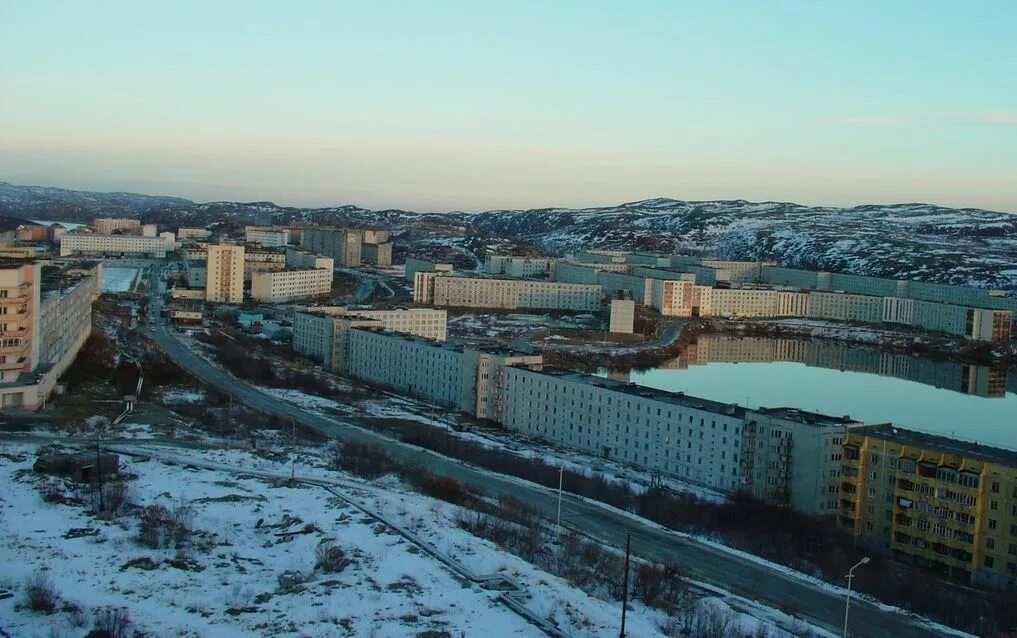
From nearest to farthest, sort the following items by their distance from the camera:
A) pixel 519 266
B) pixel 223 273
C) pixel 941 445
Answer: pixel 941 445 < pixel 223 273 < pixel 519 266

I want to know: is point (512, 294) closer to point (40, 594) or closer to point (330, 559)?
point (330, 559)

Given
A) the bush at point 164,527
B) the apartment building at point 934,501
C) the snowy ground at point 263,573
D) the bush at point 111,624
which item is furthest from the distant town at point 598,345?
the bush at point 111,624

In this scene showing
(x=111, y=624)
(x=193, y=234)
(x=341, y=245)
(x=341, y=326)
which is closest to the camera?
(x=111, y=624)

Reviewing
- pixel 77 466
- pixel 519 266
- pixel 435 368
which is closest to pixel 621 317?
pixel 519 266

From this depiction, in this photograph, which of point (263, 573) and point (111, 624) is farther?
point (263, 573)

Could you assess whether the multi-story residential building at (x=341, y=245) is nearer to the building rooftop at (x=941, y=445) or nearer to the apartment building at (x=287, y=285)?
the apartment building at (x=287, y=285)

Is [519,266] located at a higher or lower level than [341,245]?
lower
